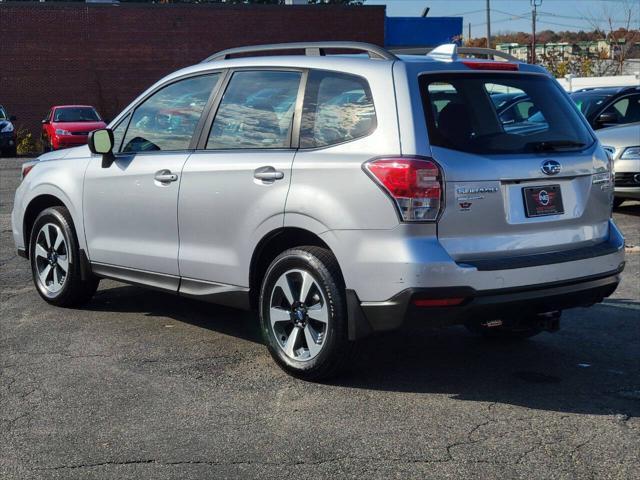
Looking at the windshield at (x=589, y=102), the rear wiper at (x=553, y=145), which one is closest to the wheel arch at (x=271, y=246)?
the rear wiper at (x=553, y=145)

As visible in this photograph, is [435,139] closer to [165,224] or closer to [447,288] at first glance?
[447,288]

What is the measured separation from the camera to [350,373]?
5.45m

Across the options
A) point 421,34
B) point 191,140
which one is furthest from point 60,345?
point 421,34

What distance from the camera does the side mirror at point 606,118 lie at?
13711 millimetres

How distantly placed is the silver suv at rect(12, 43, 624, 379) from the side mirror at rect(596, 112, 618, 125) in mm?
8335

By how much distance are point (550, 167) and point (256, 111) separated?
1.81m

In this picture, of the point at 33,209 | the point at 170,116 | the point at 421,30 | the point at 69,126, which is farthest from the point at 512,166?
the point at 421,30

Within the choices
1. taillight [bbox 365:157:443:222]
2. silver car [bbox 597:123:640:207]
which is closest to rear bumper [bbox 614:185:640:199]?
silver car [bbox 597:123:640:207]

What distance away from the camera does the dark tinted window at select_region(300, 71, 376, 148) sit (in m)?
5.04

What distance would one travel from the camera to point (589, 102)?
48.4 ft

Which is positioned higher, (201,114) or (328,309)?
(201,114)

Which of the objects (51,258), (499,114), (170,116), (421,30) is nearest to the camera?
(499,114)

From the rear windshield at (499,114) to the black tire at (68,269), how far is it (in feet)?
10.5

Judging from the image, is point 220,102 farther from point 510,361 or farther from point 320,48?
point 510,361
